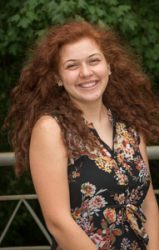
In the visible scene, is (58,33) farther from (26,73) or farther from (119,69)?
(119,69)

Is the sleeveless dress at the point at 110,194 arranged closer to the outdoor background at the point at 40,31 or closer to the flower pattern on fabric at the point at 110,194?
the flower pattern on fabric at the point at 110,194

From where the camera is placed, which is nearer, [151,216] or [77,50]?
[77,50]

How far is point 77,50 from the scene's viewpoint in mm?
2561

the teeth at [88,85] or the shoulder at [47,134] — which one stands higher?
the teeth at [88,85]

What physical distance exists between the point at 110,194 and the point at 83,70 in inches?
19.7

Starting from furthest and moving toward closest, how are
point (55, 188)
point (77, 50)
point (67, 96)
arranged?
point (67, 96)
point (77, 50)
point (55, 188)

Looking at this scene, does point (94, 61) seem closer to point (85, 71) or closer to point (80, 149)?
point (85, 71)

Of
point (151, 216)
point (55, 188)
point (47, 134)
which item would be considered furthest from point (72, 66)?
point (151, 216)

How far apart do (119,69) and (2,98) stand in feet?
13.3

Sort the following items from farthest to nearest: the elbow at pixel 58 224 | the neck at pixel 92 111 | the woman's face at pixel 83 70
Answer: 1. the neck at pixel 92 111
2. the woman's face at pixel 83 70
3. the elbow at pixel 58 224

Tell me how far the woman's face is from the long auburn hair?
0.12 ft

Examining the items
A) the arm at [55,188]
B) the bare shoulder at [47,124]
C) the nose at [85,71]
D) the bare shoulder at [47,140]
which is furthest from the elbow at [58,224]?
the nose at [85,71]

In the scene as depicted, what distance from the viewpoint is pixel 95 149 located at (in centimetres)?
258

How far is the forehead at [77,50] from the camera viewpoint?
2.55 m
